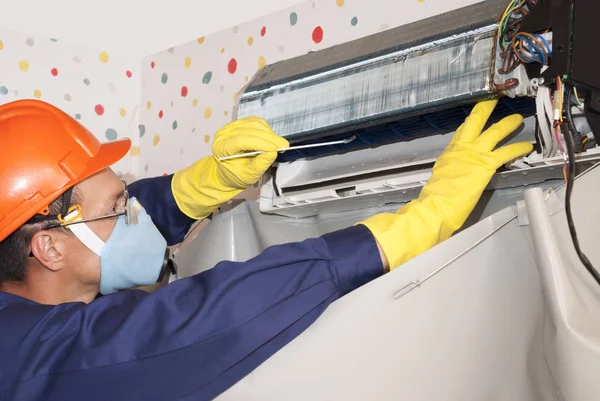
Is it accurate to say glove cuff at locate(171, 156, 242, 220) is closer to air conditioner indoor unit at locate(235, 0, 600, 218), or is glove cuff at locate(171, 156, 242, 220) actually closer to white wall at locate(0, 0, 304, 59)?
air conditioner indoor unit at locate(235, 0, 600, 218)

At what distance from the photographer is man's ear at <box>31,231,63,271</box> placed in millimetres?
1191

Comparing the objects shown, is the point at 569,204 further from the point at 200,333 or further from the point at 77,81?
the point at 77,81

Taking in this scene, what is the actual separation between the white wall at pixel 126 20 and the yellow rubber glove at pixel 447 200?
1.07m

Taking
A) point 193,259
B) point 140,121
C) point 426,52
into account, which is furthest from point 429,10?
point 140,121

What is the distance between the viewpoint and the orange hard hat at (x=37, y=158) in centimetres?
115

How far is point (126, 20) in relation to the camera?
2141mm

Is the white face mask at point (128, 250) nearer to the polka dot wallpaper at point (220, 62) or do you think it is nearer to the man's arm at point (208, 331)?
the man's arm at point (208, 331)

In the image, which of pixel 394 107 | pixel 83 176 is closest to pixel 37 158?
pixel 83 176

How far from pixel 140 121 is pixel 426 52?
1.39 metres

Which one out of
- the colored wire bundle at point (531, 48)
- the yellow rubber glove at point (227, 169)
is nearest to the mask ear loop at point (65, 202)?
the yellow rubber glove at point (227, 169)

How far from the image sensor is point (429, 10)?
149 centimetres

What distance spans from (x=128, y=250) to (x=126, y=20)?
1.15 meters

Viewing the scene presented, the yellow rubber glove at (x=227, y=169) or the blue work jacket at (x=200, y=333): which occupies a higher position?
the yellow rubber glove at (x=227, y=169)

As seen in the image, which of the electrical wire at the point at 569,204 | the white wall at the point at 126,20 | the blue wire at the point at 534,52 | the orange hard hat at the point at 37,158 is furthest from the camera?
the white wall at the point at 126,20
